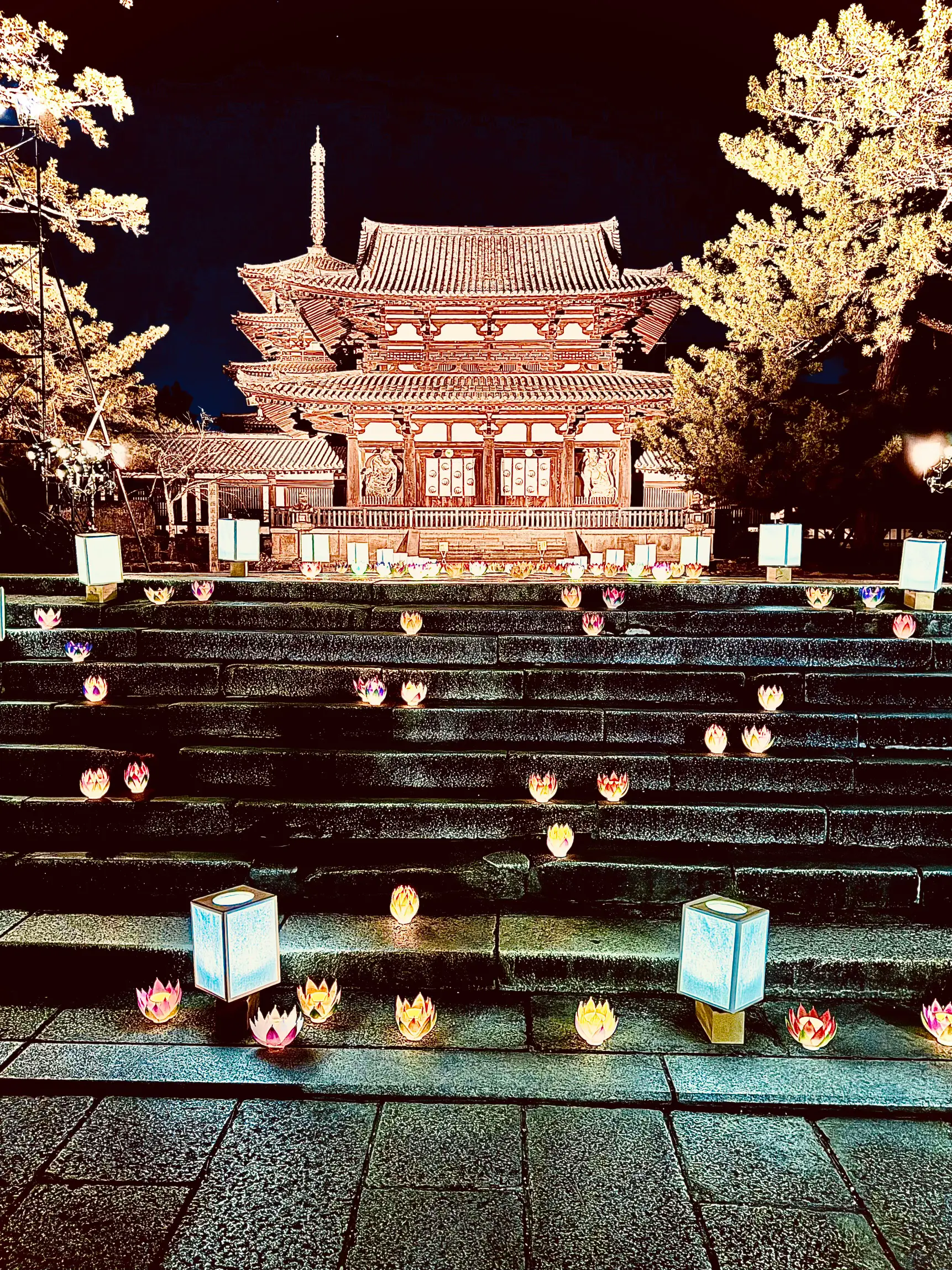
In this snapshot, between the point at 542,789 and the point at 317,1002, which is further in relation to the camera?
the point at 542,789

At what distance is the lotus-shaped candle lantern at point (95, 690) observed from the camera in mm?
5730

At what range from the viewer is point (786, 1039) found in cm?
361

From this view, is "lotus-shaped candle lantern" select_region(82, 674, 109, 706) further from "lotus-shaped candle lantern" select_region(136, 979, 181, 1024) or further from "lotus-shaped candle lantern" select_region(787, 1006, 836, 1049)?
"lotus-shaped candle lantern" select_region(787, 1006, 836, 1049)

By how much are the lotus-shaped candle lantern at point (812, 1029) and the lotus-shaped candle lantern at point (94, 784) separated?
173 inches

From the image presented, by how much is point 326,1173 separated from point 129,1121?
91 centimetres

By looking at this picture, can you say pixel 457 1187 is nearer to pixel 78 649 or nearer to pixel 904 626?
pixel 78 649

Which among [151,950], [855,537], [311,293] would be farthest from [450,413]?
[151,950]

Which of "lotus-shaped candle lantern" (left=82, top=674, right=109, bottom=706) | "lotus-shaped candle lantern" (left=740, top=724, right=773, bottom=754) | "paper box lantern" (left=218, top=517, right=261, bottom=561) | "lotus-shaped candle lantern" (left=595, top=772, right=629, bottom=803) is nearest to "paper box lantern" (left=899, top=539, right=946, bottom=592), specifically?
"lotus-shaped candle lantern" (left=740, top=724, right=773, bottom=754)

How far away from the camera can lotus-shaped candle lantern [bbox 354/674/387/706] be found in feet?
18.9

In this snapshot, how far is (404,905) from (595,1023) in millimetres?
1290

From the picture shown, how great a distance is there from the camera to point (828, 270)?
36.2 feet

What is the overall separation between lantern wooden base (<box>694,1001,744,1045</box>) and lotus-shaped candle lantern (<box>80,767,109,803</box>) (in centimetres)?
398

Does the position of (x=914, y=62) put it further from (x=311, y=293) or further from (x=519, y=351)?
(x=311, y=293)

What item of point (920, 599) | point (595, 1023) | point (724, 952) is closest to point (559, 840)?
point (595, 1023)
